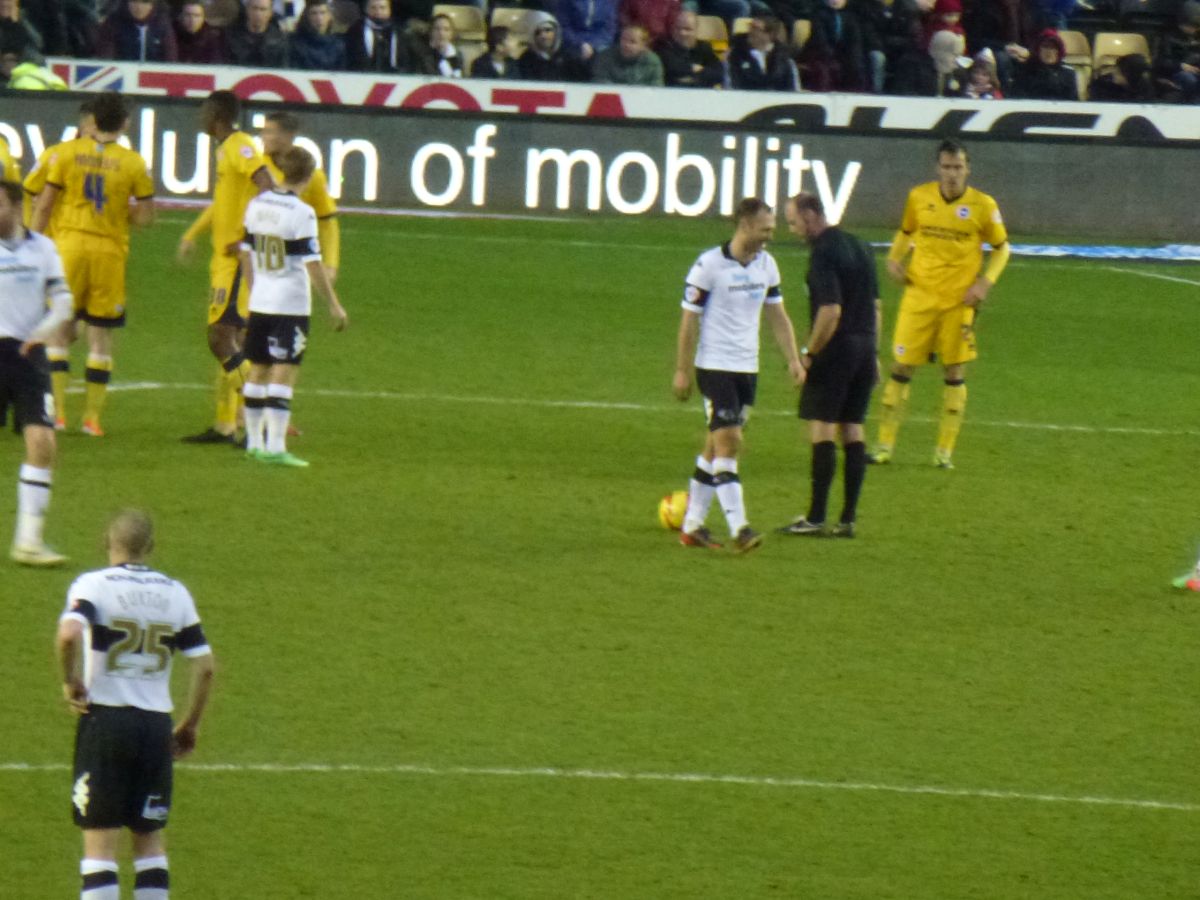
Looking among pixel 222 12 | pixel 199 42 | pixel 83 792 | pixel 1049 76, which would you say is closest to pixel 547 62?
pixel 199 42

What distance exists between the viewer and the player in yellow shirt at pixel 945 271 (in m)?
14.3

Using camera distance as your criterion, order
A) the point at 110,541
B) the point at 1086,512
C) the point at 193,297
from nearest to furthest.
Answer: the point at 110,541
the point at 1086,512
the point at 193,297

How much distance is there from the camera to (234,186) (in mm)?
13930

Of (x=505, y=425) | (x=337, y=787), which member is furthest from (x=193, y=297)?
(x=337, y=787)

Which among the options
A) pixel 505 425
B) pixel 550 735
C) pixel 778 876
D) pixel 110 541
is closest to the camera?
pixel 110 541

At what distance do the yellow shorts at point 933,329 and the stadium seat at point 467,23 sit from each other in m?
16.1

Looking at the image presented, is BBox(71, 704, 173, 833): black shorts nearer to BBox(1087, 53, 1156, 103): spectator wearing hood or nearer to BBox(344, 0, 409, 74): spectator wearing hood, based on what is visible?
BBox(344, 0, 409, 74): spectator wearing hood

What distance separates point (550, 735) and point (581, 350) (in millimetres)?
10090

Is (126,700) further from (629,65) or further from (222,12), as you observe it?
(222,12)

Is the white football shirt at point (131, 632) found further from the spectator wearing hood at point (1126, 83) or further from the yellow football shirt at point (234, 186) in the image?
the spectator wearing hood at point (1126, 83)

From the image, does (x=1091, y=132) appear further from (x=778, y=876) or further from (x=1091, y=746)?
(x=778, y=876)

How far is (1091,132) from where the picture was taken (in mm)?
27516

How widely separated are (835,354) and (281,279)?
3.24 meters

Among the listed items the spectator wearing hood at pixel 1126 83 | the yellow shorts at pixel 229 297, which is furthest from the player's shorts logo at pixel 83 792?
the spectator wearing hood at pixel 1126 83
